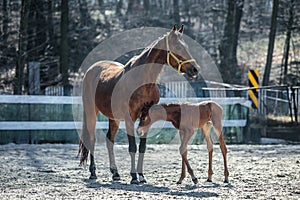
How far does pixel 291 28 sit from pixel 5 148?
57.1 feet

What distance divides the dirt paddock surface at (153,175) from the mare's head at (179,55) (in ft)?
5.14

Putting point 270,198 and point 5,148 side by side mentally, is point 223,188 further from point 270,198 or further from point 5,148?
point 5,148

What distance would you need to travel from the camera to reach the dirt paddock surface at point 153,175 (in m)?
6.90

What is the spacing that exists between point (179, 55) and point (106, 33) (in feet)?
73.7

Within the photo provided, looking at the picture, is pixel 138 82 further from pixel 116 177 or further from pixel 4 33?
pixel 4 33

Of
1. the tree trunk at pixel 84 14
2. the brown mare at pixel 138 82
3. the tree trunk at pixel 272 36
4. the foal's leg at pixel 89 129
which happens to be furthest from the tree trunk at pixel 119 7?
the brown mare at pixel 138 82

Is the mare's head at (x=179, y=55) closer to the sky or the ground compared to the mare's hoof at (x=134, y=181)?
closer to the sky

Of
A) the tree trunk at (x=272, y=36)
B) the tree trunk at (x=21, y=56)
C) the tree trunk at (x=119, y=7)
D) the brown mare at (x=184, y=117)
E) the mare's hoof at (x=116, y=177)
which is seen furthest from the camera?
the tree trunk at (x=119, y=7)

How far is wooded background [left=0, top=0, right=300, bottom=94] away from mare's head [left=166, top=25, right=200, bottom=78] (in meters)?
10.2

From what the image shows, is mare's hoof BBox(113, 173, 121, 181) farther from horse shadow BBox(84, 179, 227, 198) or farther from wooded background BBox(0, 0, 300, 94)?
wooded background BBox(0, 0, 300, 94)

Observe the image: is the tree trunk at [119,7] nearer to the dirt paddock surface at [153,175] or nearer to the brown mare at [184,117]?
the dirt paddock surface at [153,175]

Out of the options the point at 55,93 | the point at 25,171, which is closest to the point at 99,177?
the point at 25,171

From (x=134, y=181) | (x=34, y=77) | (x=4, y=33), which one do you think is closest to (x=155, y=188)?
(x=134, y=181)

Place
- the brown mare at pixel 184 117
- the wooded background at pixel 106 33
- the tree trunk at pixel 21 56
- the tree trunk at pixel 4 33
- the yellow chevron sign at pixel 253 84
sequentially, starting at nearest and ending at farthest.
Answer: the brown mare at pixel 184 117
the tree trunk at pixel 21 56
the yellow chevron sign at pixel 253 84
the wooded background at pixel 106 33
the tree trunk at pixel 4 33
